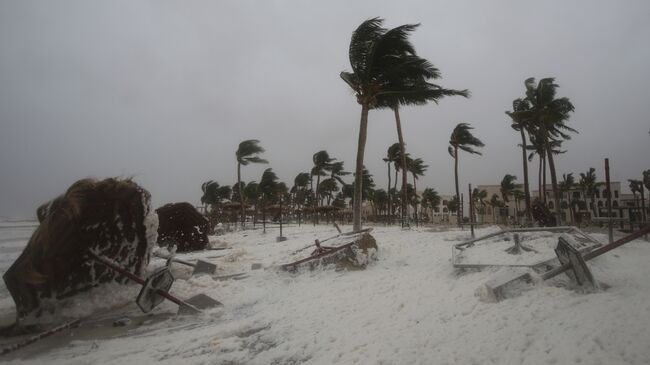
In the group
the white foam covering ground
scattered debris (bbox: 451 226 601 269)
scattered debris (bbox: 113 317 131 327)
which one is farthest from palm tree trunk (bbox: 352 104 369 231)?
scattered debris (bbox: 113 317 131 327)

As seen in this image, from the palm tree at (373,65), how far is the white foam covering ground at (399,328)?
5489 mm

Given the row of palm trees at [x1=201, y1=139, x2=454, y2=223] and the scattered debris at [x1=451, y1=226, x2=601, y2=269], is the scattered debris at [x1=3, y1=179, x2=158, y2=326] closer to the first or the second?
the scattered debris at [x1=451, y1=226, x2=601, y2=269]

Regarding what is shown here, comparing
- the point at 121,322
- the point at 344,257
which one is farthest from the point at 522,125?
the point at 121,322

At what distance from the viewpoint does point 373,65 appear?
11.1m

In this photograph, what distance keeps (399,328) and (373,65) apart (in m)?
9.24

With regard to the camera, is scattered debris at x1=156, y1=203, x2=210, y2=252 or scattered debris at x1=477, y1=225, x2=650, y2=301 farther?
scattered debris at x1=156, y1=203, x2=210, y2=252

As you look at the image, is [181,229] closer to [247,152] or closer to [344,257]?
[344,257]

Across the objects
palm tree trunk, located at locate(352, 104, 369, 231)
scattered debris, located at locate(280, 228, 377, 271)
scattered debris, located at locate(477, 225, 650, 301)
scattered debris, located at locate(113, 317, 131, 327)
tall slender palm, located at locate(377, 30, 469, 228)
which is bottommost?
scattered debris, located at locate(113, 317, 131, 327)

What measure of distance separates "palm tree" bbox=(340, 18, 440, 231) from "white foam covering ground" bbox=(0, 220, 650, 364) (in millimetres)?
5489

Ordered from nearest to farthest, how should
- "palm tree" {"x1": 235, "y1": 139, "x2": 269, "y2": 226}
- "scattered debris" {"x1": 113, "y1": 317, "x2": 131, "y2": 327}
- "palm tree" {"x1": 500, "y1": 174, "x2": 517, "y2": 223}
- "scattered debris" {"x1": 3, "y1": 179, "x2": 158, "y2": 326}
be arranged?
"scattered debris" {"x1": 3, "y1": 179, "x2": 158, "y2": 326}, "scattered debris" {"x1": 113, "y1": 317, "x2": 131, "y2": 327}, "palm tree" {"x1": 235, "y1": 139, "x2": 269, "y2": 226}, "palm tree" {"x1": 500, "y1": 174, "x2": 517, "y2": 223}

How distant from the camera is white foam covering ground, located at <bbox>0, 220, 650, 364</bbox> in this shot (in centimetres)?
297

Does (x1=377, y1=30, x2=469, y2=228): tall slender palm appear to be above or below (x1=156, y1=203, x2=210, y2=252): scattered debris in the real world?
above

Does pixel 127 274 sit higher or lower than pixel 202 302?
higher

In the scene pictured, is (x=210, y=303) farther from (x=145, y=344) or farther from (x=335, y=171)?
(x=335, y=171)
